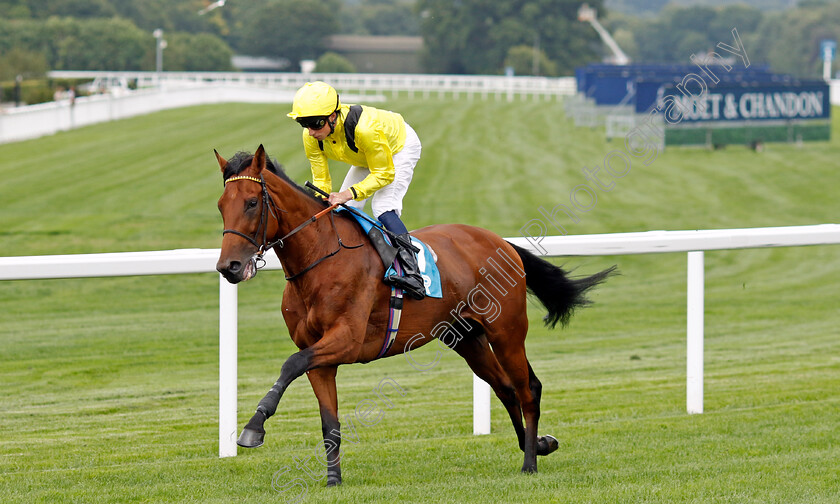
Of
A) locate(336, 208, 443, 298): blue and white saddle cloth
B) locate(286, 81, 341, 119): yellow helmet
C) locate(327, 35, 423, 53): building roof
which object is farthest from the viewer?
locate(327, 35, 423, 53): building roof

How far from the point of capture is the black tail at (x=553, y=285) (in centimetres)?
520

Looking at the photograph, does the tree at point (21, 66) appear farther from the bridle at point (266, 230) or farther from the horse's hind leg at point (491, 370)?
the bridle at point (266, 230)

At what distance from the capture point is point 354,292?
425 cm

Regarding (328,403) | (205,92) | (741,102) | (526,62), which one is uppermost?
(526,62)

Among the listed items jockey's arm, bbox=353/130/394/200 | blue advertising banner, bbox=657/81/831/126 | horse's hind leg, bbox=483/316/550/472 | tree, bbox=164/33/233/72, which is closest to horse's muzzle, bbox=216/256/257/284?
jockey's arm, bbox=353/130/394/200

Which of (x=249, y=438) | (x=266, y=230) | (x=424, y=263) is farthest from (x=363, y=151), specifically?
(x=249, y=438)

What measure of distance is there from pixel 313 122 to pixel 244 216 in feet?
1.87

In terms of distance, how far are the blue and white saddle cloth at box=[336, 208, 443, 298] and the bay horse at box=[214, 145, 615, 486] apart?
0.04 metres

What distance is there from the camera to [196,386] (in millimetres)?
6996

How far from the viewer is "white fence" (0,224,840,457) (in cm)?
470

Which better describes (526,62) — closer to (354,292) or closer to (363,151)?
(363,151)

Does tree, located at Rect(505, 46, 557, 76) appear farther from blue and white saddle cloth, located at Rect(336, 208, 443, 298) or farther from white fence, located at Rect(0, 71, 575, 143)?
blue and white saddle cloth, located at Rect(336, 208, 443, 298)

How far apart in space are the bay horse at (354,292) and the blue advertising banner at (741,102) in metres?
17.3

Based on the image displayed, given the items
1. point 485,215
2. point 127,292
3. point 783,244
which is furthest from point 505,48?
point 783,244
